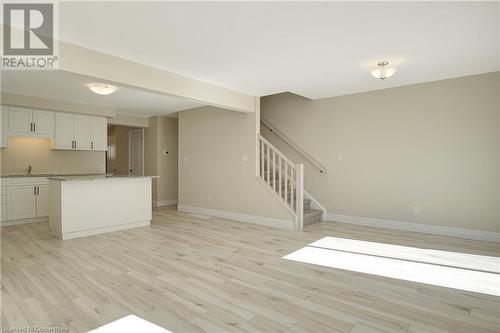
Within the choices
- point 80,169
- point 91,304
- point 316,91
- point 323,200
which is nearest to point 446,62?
point 316,91

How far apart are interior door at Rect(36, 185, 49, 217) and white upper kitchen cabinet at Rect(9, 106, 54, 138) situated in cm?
113

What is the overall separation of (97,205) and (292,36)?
3.98 meters

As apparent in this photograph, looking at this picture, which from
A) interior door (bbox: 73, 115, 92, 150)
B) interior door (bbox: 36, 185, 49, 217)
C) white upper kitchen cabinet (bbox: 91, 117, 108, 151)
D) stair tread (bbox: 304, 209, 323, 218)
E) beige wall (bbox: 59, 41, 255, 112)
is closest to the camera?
beige wall (bbox: 59, 41, 255, 112)

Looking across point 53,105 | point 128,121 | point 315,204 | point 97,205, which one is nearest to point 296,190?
Result: point 315,204

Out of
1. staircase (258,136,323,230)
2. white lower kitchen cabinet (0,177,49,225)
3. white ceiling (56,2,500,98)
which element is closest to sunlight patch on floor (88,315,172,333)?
white ceiling (56,2,500,98)

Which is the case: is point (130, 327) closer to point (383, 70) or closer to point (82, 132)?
point (383, 70)

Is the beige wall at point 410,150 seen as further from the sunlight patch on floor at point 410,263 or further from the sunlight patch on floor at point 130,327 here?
the sunlight patch on floor at point 130,327

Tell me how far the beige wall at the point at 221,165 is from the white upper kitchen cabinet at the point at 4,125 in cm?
344

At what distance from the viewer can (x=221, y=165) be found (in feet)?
20.7

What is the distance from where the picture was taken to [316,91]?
5.27 m

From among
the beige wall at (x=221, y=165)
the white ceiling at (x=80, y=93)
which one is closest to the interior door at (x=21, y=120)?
the white ceiling at (x=80, y=93)

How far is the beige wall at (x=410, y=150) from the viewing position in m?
4.28

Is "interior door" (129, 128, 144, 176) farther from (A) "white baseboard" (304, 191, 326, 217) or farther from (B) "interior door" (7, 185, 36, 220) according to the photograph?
(A) "white baseboard" (304, 191, 326, 217)

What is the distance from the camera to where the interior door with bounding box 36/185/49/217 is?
5.66 metres
